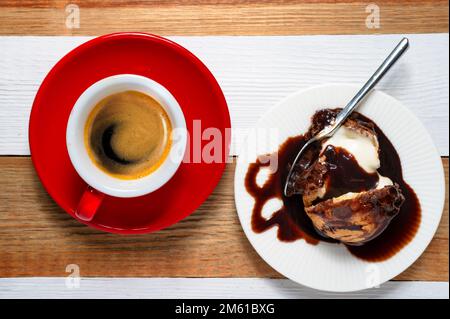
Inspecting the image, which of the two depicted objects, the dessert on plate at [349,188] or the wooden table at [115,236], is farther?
the wooden table at [115,236]

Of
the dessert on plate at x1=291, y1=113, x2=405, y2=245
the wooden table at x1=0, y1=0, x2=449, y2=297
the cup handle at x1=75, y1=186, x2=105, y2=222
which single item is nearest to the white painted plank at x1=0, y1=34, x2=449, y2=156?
the wooden table at x1=0, y1=0, x2=449, y2=297

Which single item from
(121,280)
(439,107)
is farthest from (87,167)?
(439,107)

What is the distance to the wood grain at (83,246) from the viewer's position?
42.6 inches

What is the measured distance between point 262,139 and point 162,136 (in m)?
0.20

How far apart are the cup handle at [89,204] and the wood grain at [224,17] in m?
0.36

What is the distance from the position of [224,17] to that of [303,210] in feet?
1.46

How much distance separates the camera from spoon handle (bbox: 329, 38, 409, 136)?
1021 mm

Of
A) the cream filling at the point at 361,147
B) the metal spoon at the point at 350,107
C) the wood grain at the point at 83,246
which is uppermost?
the metal spoon at the point at 350,107

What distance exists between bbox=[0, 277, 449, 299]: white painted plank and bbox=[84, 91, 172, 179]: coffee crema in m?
0.27

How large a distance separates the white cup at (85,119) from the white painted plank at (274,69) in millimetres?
182

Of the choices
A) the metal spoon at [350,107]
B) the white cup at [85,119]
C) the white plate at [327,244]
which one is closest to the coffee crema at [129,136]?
the white cup at [85,119]

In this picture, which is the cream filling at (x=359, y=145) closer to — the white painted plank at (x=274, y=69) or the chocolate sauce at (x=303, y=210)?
the chocolate sauce at (x=303, y=210)

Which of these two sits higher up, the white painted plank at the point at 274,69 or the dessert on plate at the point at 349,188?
the white painted plank at the point at 274,69

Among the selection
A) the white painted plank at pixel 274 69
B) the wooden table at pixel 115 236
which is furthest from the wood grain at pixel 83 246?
the white painted plank at pixel 274 69
